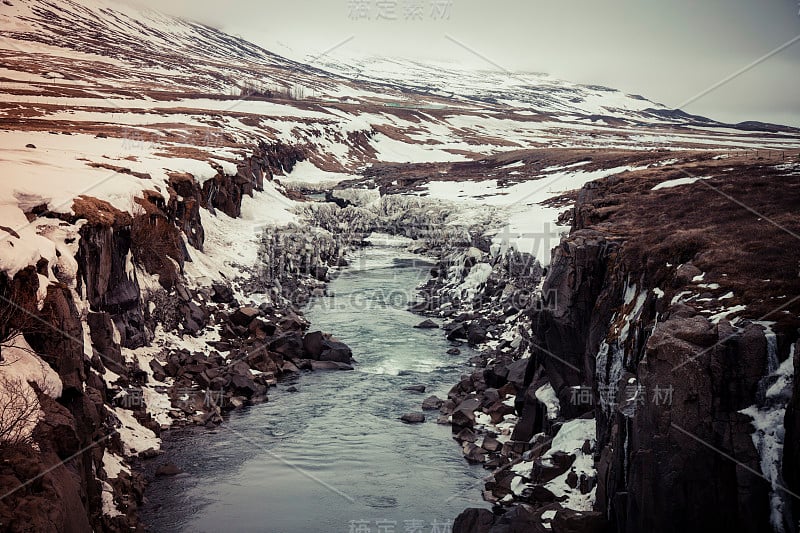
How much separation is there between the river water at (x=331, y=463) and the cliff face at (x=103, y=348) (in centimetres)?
113

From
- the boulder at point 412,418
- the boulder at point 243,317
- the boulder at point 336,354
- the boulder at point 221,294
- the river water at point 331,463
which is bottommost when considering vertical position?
the river water at point 331,463

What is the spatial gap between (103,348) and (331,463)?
25.7 ft

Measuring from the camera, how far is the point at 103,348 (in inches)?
861

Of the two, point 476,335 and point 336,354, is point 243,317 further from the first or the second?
point 476,335

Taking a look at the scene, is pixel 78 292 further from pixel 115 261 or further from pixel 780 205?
pixel 780 205

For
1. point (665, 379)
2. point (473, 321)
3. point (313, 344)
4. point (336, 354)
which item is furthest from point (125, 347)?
point (665, 379)

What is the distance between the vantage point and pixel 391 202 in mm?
63844

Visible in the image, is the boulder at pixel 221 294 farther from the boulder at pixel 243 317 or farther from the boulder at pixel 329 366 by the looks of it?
the boulder at pixel 329 366

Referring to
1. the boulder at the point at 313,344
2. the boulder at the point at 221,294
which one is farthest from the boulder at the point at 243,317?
the boulder at the point at 313,344

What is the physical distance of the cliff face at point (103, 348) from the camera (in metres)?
12.8

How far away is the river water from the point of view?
58.1ft

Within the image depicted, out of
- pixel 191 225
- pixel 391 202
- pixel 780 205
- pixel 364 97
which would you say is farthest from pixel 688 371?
pixel 364 97

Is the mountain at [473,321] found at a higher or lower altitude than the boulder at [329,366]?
higher

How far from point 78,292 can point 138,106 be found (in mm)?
68290
